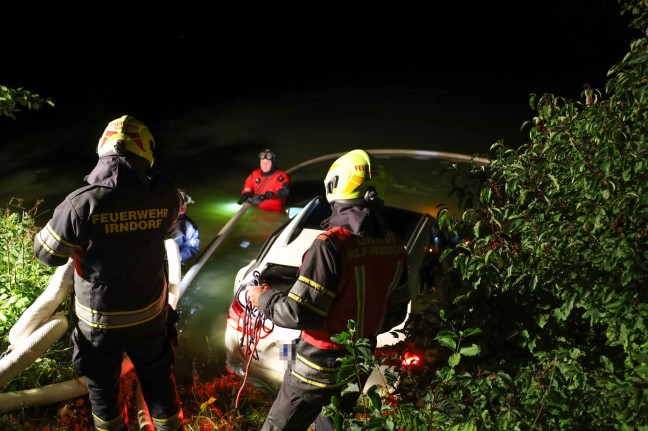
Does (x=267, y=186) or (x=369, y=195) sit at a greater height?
(x=369, y=195)

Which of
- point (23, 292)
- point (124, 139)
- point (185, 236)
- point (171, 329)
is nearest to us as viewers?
point (124, 139)

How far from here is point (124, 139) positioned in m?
3.44

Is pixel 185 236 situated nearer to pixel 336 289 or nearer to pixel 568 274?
pixel 336 289

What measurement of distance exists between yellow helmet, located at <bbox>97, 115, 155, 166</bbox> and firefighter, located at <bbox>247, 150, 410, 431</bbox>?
1030 mm

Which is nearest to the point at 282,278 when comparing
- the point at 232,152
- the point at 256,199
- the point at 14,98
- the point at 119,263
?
the point at 119,263

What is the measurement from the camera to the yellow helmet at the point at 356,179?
129 inches

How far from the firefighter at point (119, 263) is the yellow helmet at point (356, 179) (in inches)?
42.5

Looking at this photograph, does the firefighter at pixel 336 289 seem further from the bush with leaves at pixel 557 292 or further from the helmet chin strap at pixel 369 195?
the bush with leaves at pixel 557 292

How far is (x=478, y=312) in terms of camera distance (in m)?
3.43

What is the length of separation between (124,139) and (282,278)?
1.70 metres

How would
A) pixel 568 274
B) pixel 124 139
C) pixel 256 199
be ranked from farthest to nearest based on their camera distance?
pixel 256 199 < pixel 124 139 < pixel 568 274

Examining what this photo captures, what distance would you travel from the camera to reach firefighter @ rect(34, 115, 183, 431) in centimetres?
336

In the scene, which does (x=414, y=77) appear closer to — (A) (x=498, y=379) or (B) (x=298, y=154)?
(B) (x=298, y=154)

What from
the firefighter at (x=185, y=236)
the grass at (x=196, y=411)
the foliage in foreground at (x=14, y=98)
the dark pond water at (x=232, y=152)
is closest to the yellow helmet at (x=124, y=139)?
the foliage in foreground at (x=14, y=98)
